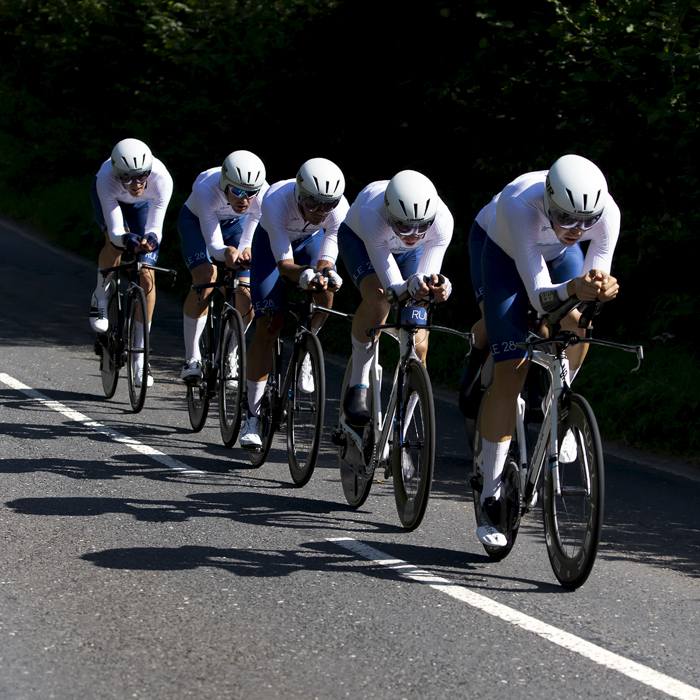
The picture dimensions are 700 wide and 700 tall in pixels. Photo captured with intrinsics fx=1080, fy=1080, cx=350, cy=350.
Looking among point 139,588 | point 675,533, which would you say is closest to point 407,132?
point 675,533

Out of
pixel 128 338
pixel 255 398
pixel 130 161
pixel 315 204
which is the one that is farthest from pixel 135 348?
pixel 315 204

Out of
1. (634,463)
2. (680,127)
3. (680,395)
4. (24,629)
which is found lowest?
(24,629)

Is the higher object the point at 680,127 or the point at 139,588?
the point at 680,127

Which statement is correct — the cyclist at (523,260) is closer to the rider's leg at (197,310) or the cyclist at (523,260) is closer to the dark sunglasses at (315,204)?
the dark sunglasses at (315,204)

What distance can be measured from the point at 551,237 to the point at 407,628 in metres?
1.99

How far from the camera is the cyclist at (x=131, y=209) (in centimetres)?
895

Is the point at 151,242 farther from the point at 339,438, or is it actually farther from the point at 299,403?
the point at 339,438

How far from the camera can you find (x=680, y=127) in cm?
914

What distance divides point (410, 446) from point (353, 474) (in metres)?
0.73

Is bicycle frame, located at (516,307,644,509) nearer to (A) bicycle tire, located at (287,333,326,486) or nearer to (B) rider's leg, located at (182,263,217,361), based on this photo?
(A) bicycle tire, located at (287,333,326,486)

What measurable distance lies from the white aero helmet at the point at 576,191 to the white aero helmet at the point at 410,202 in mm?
Answer: 996

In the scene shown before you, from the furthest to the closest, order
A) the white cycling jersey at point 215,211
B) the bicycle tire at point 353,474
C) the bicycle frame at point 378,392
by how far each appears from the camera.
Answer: the white cycling jersey at point 215,211 < the bicycle tire at point 353,474 < the bicycle frame at point 378,392

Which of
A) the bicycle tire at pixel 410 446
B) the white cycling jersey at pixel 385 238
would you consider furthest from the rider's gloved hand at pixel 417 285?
the bicycle tire at pixel 410 446

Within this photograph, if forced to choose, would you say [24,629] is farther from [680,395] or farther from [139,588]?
[680,395]
